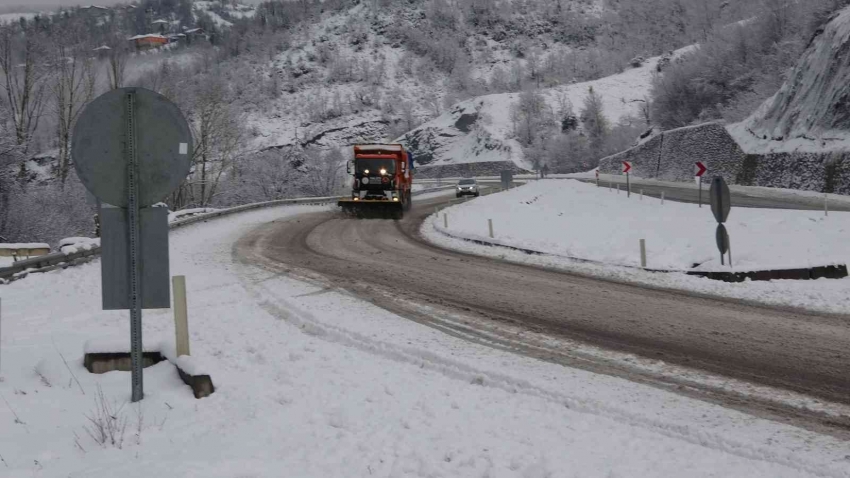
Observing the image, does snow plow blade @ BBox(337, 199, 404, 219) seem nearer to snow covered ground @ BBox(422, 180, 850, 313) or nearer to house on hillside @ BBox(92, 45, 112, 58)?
snow covered ground @ BBox(422, 180, 850, 313)

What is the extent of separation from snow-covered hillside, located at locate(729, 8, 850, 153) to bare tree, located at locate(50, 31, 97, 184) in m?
44.6

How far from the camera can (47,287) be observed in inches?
517

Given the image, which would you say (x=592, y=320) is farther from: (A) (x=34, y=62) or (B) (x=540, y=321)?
(A) (x=34, y=62)

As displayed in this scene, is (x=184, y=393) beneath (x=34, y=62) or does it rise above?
beneath

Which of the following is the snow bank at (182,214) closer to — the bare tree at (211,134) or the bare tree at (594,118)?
the bare tree at (211,134)

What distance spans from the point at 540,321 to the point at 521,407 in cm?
370

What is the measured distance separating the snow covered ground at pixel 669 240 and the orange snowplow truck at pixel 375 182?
9.99 feet

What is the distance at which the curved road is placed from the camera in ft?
23.1

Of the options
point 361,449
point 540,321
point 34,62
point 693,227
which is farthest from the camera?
point 34,62

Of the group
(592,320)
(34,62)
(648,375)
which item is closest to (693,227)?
(592,320)

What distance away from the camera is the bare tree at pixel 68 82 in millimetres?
42562

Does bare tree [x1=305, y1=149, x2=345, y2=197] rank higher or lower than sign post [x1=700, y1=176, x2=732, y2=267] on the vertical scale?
higher

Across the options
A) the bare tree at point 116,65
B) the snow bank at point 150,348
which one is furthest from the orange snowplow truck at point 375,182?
the snow bank at point 150,348

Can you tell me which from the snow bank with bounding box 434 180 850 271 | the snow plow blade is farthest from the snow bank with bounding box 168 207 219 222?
the snow bank with bounding box 434 180 850 271
